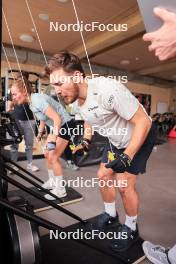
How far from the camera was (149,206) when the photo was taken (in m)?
2.36

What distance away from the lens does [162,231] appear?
1920mm

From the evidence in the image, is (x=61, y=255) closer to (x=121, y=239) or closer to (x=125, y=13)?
(x=121, y=239)

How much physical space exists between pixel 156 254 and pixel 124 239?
245 mm

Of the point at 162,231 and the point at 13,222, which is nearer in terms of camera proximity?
the point at 13,222

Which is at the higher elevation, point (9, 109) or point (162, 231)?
point (9, 109)

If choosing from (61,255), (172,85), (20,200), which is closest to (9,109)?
(20,200)

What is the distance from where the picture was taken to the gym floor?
1921 millimetres

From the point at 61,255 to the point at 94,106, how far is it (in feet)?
3.10

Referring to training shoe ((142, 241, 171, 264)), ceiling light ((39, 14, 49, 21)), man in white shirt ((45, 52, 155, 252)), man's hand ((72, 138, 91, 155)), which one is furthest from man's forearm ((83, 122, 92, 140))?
ceiling light ((39, 14, 49, 21))

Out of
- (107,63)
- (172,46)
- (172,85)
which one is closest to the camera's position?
(172,46)

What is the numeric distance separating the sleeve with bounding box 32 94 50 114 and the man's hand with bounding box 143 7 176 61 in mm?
1575

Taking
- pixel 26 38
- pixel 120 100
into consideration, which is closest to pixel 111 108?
pixel 120 100

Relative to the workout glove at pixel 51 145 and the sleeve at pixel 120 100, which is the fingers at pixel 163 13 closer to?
the sleeve at pixel 120 100

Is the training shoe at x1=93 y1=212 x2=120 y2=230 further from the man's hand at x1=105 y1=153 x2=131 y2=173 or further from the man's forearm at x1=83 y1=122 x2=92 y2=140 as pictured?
the man's hand at x1=105 y1=153 x2=131 y2=173
